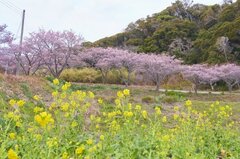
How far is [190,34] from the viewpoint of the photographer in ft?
Answer: 119

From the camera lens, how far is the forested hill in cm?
3147

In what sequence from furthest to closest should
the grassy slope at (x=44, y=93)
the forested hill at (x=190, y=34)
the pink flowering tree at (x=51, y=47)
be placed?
the forested hill at (x=190, y=34)
the pink flowering tree at (x=51, y=47)
the grassy slope at (x=44, y=93)

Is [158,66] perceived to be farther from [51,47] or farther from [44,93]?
[44,93]

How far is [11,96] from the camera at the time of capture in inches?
410

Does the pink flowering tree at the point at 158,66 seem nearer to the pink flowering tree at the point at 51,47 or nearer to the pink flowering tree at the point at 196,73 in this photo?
the pink flowering tree at the point at 196,73

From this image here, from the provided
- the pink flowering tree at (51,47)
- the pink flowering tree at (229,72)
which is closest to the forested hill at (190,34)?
the pink flowering tree at (229,72)

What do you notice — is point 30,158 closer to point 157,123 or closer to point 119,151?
point 119,151

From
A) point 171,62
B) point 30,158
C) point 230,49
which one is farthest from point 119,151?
point 230,49

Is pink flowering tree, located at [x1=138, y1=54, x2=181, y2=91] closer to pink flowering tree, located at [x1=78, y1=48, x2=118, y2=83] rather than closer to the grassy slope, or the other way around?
pink flowering tree, located at [x1=78, y1=48, x2=118, y2=83]

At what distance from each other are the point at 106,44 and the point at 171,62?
14028mm

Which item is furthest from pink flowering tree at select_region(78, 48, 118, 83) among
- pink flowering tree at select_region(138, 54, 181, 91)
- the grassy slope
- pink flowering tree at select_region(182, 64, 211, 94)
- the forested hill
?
the forested hill

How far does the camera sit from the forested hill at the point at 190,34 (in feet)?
103

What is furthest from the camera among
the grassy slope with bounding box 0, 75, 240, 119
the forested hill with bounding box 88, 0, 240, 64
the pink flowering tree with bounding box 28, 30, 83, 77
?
the forested hill with bounding box 88, 0, 240, 64

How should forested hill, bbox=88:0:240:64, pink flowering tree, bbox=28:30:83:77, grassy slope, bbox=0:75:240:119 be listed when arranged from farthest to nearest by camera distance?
1. forested hill, bbox=88:0:240:64
2. pink flowering tree, bbox=28:30:83:77
3. grassy slope, bbox=0:75:240:119
